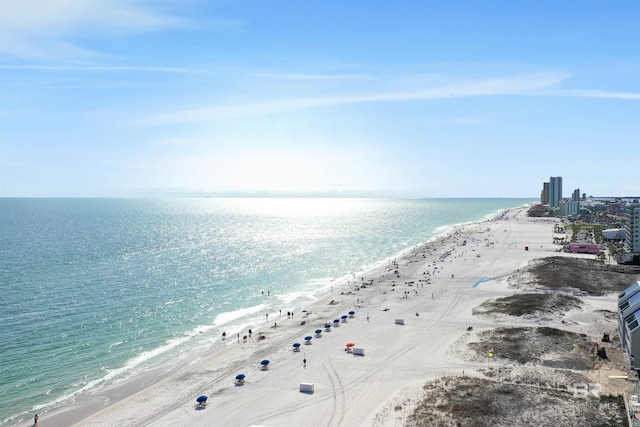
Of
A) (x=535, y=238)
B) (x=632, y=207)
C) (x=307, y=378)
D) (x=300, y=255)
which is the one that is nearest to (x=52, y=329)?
(x=307, y=378)

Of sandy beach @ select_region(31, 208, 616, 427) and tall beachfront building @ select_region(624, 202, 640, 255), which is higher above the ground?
tall beachfront building @ select_region(624, 202, 640, 255)

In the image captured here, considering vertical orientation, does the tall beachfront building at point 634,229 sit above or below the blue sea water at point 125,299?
above

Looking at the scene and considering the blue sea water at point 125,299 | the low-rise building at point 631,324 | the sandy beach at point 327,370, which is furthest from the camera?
the blue sea water at point 125,299

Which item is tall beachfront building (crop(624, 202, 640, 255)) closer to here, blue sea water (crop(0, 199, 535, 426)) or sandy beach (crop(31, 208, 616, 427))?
sandy beach (crop(31, 208, 616, 427))

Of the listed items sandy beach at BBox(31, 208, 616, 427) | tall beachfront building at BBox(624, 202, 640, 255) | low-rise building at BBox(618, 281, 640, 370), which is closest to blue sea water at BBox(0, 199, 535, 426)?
sandy beach at BBox(31, 208, 616, 427)

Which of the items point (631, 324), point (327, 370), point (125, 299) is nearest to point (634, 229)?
point (631, 324)

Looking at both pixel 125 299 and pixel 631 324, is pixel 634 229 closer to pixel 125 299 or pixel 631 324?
pixel 631 324

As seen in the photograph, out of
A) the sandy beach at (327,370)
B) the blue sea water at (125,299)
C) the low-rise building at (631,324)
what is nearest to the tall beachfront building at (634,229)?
the sandy beach at (327,370)

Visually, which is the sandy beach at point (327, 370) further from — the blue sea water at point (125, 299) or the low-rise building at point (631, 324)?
the low-rise building at point (631, 324)
